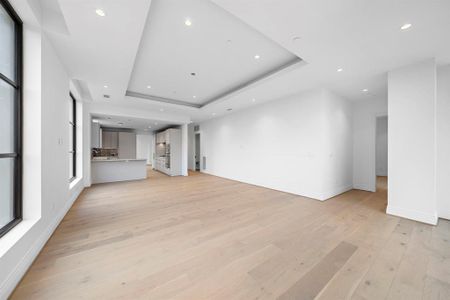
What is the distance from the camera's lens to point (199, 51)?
118 inches

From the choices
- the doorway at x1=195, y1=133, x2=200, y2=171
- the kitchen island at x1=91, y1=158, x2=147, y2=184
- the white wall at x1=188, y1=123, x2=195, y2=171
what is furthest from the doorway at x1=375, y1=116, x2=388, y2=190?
the kitchen island at x1=91, y1=158, x2=147, y2=184

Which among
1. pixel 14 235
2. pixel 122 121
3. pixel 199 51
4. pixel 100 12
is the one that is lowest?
pixel 14 235

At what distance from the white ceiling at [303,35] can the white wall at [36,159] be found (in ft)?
1.13

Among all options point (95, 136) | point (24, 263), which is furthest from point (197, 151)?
point (24, 263)

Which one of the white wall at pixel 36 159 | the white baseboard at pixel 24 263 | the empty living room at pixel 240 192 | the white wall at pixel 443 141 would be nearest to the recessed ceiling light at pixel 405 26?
the empty living room at pixel 240 192

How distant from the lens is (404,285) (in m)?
1.57

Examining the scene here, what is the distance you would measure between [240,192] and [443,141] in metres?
4.40

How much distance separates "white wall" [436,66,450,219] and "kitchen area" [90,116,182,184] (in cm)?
832

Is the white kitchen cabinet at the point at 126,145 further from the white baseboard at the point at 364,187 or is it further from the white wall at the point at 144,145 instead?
the white baseboard at the point at 364,187

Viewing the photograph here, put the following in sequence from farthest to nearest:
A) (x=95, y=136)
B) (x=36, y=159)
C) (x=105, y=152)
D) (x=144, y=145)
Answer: (x=144, y=145), (x=105, y=152), (x=95, y=136), (x=36, y=159)

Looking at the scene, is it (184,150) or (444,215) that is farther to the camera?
(184,150)

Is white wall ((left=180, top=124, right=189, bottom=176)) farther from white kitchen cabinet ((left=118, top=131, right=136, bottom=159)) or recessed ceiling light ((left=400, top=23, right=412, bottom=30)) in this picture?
recessed ceiling light ((left=400, top=23, right=412, bottom=30))

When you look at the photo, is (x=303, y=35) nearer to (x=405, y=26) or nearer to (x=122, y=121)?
(x=405, y=26)

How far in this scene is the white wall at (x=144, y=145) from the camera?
1304cm
